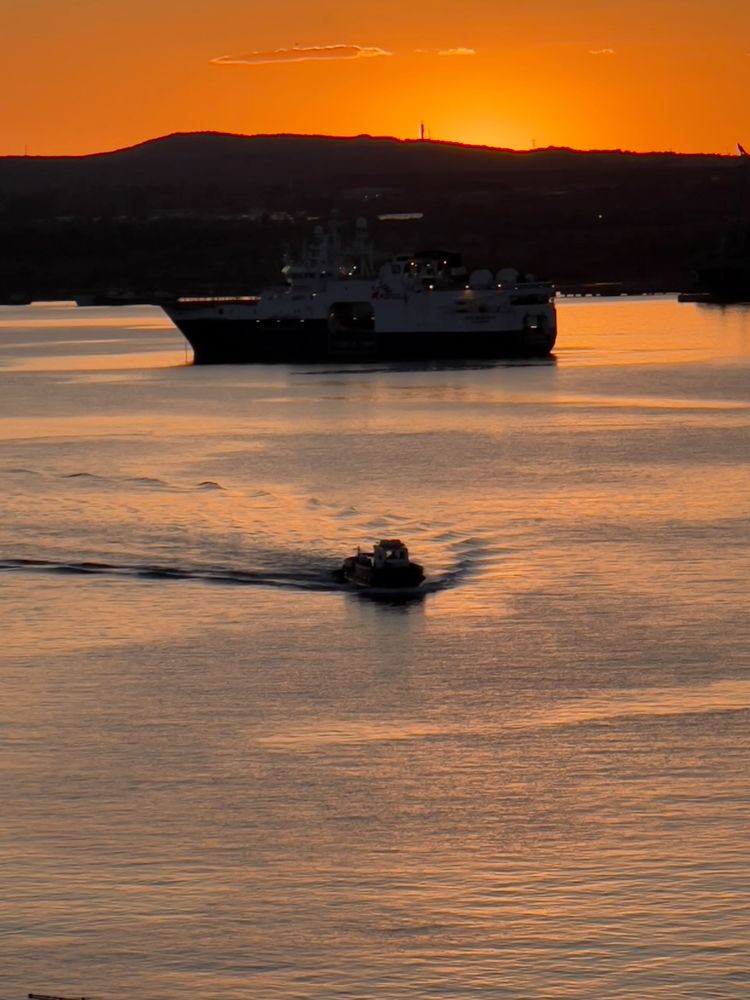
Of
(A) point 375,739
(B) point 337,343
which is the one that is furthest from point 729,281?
(A) point 375,739

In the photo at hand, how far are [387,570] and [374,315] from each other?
76.4m

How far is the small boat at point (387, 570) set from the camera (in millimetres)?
30109

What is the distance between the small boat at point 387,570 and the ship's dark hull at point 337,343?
75.2 metres

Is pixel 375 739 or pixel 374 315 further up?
pixel 374 315

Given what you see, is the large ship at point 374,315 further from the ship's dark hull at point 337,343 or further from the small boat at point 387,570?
the small boat at point 387,570

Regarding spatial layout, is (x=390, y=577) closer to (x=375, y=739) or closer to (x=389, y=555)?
(x=389, y=555)

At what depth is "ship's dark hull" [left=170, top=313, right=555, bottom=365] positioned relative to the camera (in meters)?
106

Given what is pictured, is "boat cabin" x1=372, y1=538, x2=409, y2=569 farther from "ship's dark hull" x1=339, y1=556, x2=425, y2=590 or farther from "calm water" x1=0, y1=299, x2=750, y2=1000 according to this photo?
"calm water" x1=0, y1=299, x2=750, y2=1000

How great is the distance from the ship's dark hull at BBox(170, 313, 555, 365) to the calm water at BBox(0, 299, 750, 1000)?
5757 cm

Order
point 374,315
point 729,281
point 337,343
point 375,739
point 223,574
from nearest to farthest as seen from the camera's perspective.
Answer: point 375,739 → point 223,574 → point 374,315 → point 337,343 → point 729,281

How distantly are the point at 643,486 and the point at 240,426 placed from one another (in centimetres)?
2459

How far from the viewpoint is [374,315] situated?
105750 mm

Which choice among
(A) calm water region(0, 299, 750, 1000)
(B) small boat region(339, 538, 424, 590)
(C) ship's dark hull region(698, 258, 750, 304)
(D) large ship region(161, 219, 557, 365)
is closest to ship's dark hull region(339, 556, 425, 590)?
(B) small boat region(339, 538, 424, 590)

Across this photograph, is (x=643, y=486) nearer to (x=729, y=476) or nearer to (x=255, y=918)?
(x=729, y=476)
